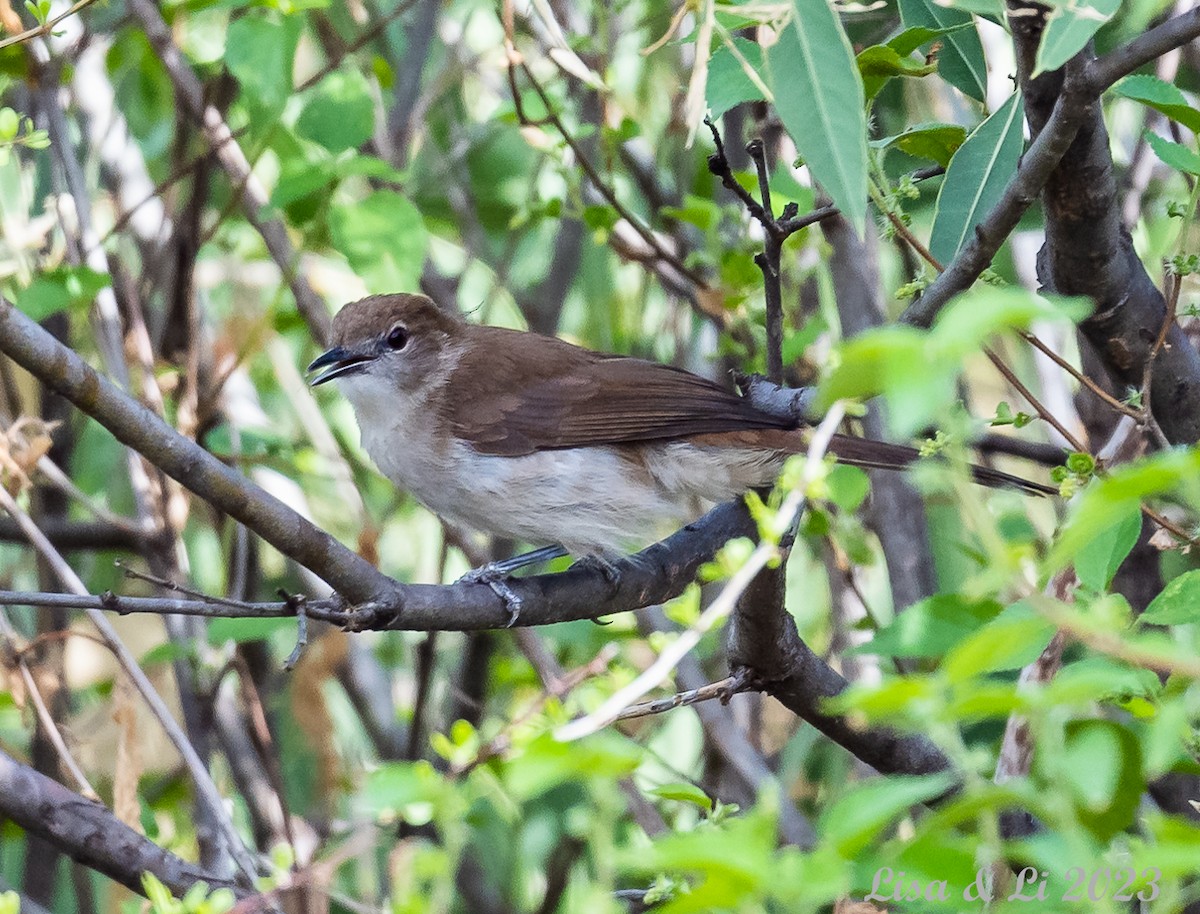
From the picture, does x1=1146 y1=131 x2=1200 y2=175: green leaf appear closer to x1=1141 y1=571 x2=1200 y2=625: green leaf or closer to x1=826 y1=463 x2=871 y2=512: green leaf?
x1=1141 y1=571 x2=1200 y2=625: green leaf

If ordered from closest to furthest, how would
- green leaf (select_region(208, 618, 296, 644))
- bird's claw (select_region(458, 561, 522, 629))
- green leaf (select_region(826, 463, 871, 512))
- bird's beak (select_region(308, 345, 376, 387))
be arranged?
bird's claw (select_region(458, 561, 522, 629)) → green leaf (select_region(208, 618, 296, 644)) → green leaf (select_region(826, 463, 871, 512)) → bird's beak (select_region(308, 345, 376, 387))

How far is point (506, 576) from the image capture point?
10.6ft

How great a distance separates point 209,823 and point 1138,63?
314cm

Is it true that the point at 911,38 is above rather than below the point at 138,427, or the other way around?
above

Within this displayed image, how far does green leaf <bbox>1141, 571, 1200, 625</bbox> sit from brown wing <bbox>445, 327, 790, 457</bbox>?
77.7 inches

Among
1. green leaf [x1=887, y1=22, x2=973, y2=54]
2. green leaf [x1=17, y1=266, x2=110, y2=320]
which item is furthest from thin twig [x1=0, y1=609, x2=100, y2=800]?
green leaf [x1=887, y1=22, x2=973, y2=54]

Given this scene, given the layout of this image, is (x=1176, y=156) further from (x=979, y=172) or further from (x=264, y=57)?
(x=264, y=57)

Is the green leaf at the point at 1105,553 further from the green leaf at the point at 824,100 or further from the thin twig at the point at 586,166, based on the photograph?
the thin twig at the point at 586,166

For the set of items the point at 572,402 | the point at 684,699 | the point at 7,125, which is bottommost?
the point at 684,699

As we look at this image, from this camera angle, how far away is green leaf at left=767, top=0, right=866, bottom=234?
6.15 feet

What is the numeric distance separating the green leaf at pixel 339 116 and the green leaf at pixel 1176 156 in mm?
1980

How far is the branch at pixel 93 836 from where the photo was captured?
2893 mm

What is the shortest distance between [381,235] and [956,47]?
1521 mm

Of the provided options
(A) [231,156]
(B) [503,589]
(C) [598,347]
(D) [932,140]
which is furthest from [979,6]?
(C) [598,347]
